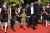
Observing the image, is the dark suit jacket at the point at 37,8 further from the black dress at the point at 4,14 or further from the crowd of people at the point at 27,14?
the black dress at the point at 4,14

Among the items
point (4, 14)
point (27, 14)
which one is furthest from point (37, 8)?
point (4, 14)

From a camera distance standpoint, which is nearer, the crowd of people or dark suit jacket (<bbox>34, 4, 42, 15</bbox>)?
the crowd of people

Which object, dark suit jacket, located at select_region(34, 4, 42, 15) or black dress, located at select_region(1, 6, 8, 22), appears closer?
black dress, located at select_region(1, 6, 8, 22)

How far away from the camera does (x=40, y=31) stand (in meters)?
14.7

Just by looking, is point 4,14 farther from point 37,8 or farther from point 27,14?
point 37,8

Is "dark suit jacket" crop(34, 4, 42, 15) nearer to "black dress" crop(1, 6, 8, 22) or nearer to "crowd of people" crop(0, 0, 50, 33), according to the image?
"crowd of people" crop(0, 0, 50, 33)

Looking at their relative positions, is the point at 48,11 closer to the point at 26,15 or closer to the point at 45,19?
the point at 45,19

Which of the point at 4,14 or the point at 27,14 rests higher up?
the point at 4,14

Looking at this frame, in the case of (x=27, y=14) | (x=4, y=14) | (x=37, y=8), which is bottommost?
(x=27, y=14)

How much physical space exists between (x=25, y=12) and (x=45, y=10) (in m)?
1.55

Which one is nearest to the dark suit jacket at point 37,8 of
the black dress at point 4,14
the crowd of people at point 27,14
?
the crowd of people at point 27,14

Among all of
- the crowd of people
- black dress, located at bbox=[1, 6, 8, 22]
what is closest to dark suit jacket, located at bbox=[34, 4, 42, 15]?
the crowd of people

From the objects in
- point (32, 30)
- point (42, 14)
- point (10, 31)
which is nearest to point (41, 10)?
point (42, 14)

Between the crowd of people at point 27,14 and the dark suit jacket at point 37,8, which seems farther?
the dark suit jacket at point 37,8
